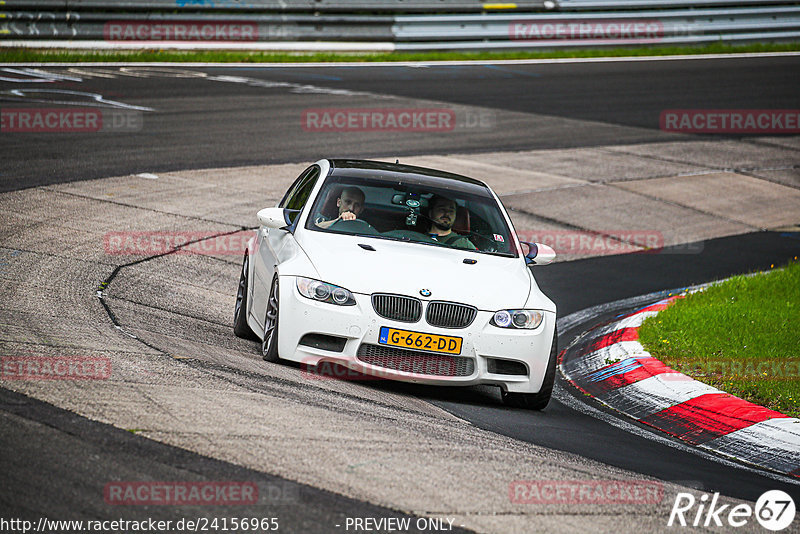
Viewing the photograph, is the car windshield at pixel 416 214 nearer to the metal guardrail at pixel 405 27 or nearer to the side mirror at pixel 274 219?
the side mirror at pixel 274 219

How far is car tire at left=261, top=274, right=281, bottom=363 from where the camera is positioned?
24.9 feet

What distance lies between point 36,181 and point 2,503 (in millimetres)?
9662

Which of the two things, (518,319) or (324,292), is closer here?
(324,292)

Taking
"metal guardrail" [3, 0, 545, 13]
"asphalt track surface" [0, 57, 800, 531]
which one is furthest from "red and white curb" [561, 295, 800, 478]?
"metal guardrail" [3, 0, 545, 13]

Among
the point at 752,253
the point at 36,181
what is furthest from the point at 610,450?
the point at 36,181

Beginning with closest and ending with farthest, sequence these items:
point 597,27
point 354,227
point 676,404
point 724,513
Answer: point 724,513
point 676,404
point 354,227
point 597,27

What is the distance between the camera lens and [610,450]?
6691 millimetres

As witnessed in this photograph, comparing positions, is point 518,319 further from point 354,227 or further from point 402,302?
point 354,227

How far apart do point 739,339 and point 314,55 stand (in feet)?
63.3

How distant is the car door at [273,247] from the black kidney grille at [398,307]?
93 centimetres

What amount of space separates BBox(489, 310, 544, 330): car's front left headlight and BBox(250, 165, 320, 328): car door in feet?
5.21

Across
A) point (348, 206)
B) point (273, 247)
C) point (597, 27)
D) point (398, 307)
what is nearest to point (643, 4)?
point (597, 27)

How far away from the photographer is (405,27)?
28.0m

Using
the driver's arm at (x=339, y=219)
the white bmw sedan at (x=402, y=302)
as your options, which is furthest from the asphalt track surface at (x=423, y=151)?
the driver's arm at (x=339, y=219)
